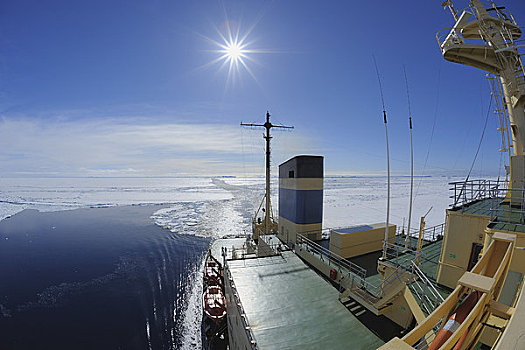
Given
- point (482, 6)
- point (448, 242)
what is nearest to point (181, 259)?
point (448, 242)

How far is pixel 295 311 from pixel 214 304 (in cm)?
758

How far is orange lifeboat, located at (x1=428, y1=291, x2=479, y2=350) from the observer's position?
191cm

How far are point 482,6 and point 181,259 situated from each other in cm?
2532

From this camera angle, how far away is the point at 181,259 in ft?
67.8

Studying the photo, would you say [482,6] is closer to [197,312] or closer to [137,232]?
[197,312]

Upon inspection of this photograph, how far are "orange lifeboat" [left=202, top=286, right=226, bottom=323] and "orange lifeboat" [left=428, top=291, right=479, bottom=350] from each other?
1252 cm

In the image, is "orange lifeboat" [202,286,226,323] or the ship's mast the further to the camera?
"orange lifeboat" [202,286,226,323]

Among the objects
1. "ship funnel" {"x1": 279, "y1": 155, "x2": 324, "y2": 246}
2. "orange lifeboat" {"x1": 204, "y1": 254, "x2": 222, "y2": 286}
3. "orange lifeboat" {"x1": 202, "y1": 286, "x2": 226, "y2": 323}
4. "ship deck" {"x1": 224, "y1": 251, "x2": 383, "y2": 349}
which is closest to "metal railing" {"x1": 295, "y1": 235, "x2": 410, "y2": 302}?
"ship deck" {"x1": 224, "y1": 251, "x2": 383, "y2": 349}

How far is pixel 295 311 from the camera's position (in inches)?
273

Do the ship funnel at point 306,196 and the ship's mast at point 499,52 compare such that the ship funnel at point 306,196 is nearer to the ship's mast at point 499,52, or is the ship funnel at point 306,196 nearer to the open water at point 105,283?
the ship's mast at point 499,52

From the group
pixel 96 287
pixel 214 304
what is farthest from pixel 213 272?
pixel 96 287

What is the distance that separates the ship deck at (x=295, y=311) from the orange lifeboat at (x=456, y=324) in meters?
4.41

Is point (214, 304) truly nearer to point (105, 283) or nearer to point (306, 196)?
point (306, 196)

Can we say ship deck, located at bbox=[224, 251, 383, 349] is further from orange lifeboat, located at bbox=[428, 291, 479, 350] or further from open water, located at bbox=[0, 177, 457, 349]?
open water, located at bbox=[0, 177, 457, 349]
